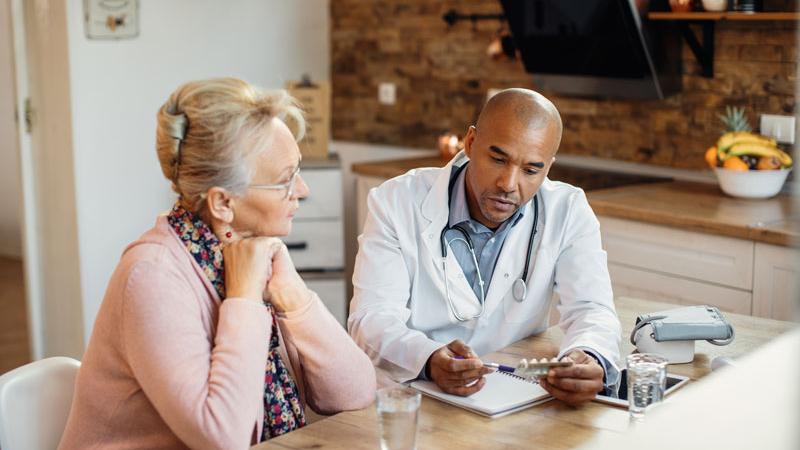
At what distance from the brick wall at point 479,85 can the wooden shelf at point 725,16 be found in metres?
0.05

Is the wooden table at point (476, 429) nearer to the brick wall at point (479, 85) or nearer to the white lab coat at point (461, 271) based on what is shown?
the white lab coat at point (461, 271)

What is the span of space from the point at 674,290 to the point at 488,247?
3.88 feet

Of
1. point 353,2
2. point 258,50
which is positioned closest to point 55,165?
point 258,50

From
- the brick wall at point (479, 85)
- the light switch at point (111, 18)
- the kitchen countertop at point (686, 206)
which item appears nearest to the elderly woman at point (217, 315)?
the kitchen countertop at point (686, 206)

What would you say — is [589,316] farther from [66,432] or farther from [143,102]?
[143,102]

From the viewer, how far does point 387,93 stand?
15.6 feet

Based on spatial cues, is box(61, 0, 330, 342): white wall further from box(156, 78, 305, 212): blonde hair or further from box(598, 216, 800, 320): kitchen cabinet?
box(156, 78, 305, 212): blonde hair

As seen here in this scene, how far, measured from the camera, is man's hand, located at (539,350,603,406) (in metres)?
1.66

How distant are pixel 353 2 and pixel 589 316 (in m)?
3.11

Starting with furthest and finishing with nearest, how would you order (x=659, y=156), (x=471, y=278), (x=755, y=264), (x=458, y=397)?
(x=659, y=156) < (x=755, y=264) < (x=471, y=278) < (x=458, y=397)

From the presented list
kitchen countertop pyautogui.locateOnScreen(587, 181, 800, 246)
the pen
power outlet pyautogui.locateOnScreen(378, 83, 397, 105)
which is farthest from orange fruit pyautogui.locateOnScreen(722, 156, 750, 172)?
power outlet pyautogui.locateOnScreen(378, 83, 397, 105)

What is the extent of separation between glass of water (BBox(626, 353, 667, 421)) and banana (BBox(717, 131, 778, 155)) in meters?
1.85

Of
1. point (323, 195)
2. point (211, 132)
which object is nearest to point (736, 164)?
point (323, 195)

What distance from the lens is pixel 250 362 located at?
154cm
